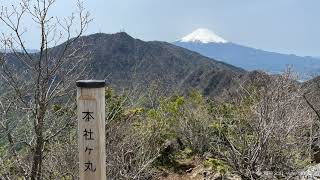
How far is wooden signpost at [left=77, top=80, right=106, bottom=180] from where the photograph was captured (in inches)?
167

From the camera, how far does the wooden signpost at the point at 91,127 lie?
167 inches

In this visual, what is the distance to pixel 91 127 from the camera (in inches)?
168

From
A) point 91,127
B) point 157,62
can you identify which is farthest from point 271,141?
point 157,62

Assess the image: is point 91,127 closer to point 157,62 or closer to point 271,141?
point 271,141

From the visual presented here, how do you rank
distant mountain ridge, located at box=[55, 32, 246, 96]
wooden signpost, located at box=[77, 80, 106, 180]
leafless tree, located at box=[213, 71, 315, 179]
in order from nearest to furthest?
wooden signpost, located at box=[77, 80, 106, 180], leafless tree, located at box=[213, 71, 315, 179], distant mountain ridge, located at box=[55, 32, 246, 96]

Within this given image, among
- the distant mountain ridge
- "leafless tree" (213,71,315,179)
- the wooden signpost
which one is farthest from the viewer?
the distant mountain ridge

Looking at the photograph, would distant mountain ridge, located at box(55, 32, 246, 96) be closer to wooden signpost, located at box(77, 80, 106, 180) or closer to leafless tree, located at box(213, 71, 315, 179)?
leafless tree, located at box(213, 71, 315, 179)

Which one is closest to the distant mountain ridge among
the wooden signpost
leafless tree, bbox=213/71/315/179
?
leafless tree, bbox=213/71/315/179

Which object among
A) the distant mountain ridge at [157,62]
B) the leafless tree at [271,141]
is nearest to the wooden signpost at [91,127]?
the leafless tree at [271,141]

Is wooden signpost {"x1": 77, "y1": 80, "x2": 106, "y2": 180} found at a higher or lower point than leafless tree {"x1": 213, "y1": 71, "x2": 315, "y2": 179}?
higher

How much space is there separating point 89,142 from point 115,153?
13.7 feet

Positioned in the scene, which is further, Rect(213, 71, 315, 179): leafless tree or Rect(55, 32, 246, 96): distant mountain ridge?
Rect(55, 32, 246, 96): distant mountain ridge

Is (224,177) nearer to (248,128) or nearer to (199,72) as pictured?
(248,128)

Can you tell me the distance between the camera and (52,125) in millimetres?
6820
